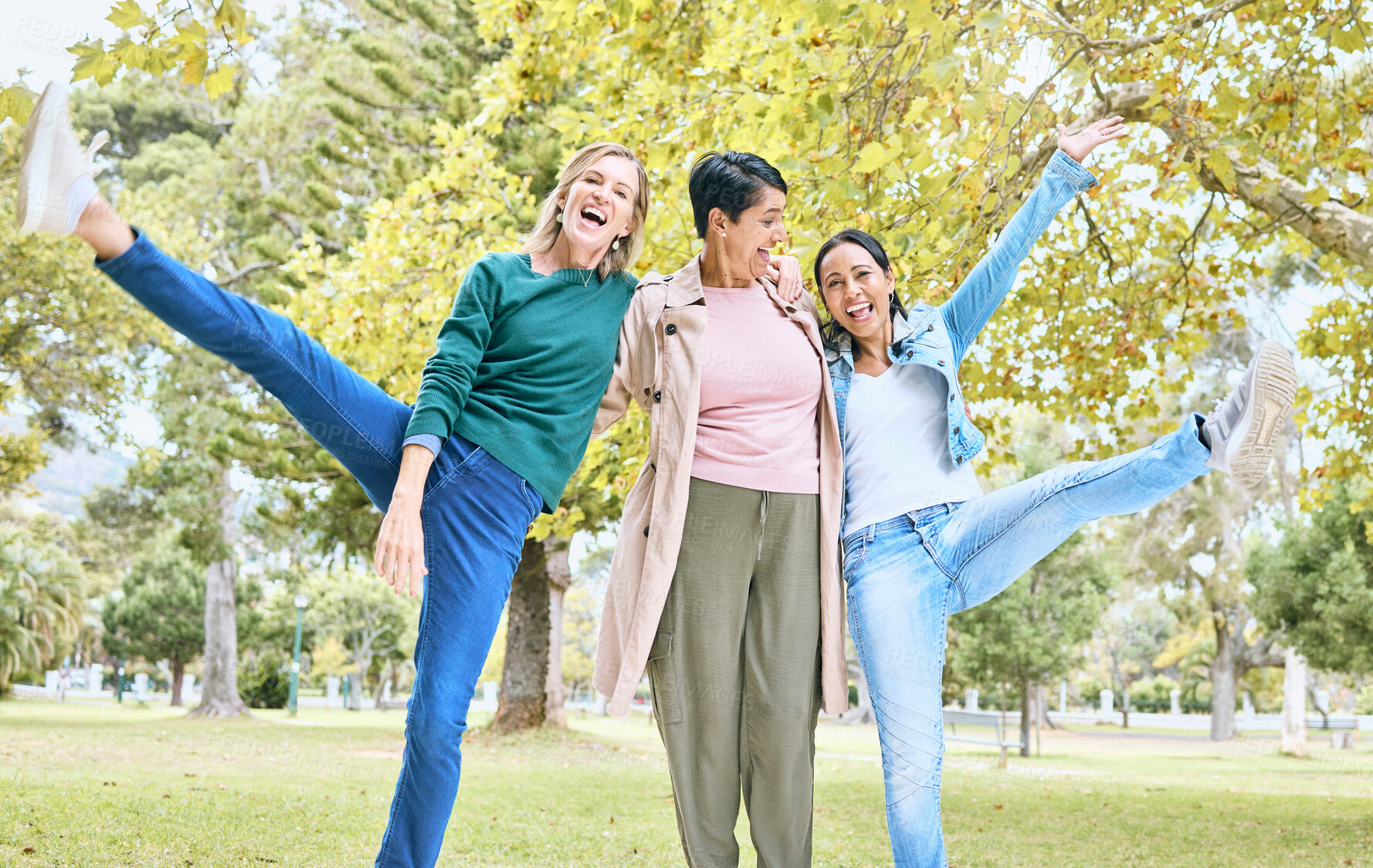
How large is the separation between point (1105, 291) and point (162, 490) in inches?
636

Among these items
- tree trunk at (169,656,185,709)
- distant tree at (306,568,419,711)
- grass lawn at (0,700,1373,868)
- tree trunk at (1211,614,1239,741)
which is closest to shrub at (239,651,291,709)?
tree trunk at (169,656,185,709)

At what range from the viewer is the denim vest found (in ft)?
9.39

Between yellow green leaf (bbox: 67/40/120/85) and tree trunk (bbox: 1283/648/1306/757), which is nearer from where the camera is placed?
yellow green leaf (bbox: 67/40/120/85)

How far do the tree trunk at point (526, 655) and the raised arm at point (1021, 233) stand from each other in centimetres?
1094

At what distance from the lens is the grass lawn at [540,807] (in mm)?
5074

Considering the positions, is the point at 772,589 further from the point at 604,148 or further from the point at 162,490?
the point at 162,490

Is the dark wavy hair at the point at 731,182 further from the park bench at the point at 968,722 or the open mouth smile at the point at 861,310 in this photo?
the park bench at the point at 968,722

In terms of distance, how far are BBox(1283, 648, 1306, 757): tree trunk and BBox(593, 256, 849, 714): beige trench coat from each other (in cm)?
1888

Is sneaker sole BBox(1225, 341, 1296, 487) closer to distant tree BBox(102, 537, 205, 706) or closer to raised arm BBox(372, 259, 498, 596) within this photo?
raised arm BBox(372, 259, 498, 596)

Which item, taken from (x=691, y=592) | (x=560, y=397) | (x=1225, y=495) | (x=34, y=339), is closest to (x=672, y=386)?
(x=560, y=397)

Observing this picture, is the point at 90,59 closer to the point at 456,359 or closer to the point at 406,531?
the point at 456,359

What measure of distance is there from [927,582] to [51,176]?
226 centimetres

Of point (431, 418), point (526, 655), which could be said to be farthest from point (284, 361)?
point (526, 655)

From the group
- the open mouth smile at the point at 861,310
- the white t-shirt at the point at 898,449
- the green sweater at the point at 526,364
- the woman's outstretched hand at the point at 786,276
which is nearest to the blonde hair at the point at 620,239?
the green sweater at the point at 526,364
